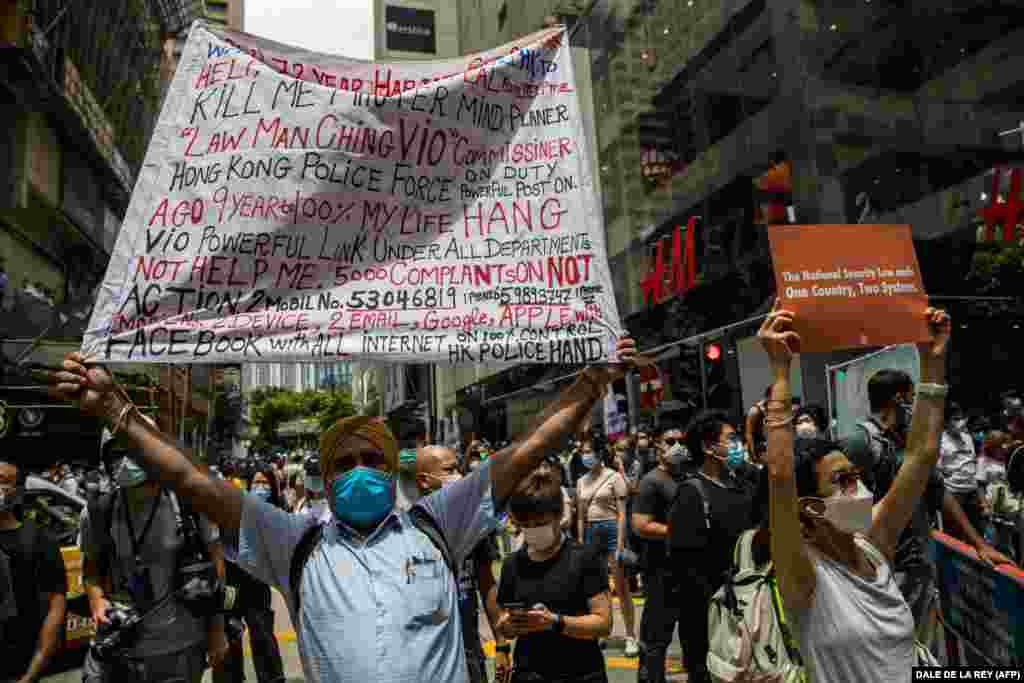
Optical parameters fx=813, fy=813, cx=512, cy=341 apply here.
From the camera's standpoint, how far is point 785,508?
235 cm

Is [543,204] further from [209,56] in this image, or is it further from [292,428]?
[292,428]

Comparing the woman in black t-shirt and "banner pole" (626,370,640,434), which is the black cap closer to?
the woman in black t-shirt

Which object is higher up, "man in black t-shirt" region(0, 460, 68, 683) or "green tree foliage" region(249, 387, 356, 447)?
"green tree foliage" region(249, 387, 356, 447)

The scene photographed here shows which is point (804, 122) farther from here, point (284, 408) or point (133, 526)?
point (284, 408)

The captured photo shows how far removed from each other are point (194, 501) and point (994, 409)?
15006 mm

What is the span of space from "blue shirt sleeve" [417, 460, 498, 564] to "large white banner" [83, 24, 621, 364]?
17.8 inches

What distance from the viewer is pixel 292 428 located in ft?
269

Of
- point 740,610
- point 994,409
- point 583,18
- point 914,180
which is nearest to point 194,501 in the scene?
point 740,610

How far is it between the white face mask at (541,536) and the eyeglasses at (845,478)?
4.28ft

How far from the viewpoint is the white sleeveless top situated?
90.9 inches

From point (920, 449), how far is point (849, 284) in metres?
0.61

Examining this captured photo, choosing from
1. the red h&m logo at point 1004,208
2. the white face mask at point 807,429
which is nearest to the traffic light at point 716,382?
the red h&m logo at point 1004,208

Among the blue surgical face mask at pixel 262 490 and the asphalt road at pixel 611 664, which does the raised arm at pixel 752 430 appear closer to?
the asphalt road at pixel 611 664

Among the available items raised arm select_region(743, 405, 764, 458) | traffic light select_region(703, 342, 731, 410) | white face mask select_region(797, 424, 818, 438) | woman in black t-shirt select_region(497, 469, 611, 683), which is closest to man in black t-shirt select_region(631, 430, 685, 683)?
raised arm select_region(743, 405, 764, 458)
